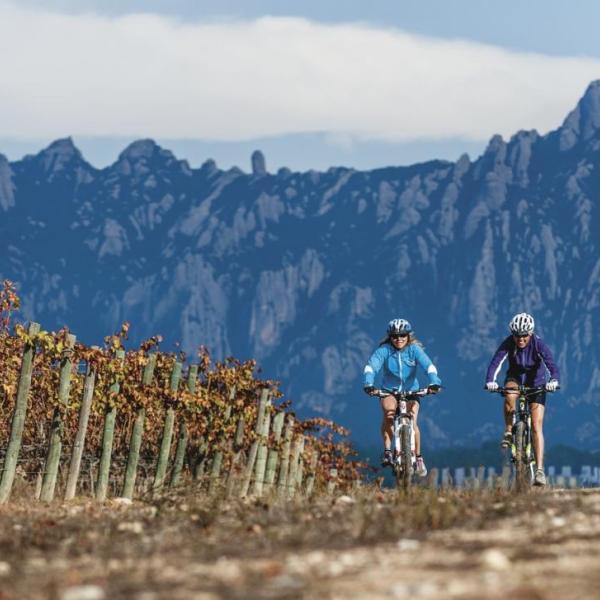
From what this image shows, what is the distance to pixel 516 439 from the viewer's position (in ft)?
54.4

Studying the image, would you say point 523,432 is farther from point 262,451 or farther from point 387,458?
point 262,451

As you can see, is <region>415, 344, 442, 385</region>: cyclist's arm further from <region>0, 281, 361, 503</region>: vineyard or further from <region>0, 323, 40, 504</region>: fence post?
<region>0, 323, 40, 504</region>: fence post

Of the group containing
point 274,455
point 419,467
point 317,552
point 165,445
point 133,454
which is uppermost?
point 274,455

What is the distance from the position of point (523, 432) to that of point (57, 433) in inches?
212

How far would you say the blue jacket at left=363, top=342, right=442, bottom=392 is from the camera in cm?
1684

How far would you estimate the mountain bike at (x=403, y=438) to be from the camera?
648 inches

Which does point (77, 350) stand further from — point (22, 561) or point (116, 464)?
point (22, 561)

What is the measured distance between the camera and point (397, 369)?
55.5 ft

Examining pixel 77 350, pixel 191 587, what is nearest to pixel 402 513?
pixel 191 587

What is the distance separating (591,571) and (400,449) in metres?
9.70

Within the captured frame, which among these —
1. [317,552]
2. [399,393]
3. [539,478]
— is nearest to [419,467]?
[399,393]

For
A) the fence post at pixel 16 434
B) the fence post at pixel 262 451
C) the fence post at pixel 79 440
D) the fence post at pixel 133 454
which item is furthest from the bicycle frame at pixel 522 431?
the fence post at pixel 262 451

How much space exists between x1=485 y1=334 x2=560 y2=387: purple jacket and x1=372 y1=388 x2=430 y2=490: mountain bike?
3.34ft

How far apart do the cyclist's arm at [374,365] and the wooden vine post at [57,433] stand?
11.5 ft
